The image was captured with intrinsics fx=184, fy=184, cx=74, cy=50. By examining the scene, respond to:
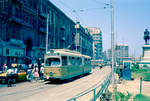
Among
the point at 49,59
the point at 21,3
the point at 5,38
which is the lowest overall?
the point at 49,59

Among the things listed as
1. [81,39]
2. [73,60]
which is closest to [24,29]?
[73,60]

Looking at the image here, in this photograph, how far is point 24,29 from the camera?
3406 cm

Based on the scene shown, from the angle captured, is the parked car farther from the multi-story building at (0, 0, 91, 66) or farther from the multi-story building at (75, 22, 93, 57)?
the multi-story building at (75, 22, 93, 57)

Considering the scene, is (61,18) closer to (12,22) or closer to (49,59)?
(12,22)

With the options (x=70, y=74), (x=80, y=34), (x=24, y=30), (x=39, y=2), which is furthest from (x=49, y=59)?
(x=80, y=34)

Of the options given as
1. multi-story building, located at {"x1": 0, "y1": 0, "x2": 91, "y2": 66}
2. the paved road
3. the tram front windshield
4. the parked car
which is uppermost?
multi-story building, located at {"x1": 0, "y1": 0, "x2": 91, "y2": 66}

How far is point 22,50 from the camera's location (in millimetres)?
33062

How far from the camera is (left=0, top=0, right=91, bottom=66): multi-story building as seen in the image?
2855 centimetres

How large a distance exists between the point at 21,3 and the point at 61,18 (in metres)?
24.1

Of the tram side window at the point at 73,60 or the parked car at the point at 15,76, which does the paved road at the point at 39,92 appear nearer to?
the parked car at the point at 15,76

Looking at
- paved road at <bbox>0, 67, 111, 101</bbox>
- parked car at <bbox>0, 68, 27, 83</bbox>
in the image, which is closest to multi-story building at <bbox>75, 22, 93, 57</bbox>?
parked car at <bbox>0, 68, 27, 83</bbox>

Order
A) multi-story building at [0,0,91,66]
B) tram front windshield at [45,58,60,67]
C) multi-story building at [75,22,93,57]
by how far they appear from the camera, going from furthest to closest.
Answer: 1. multi-story building at [75,22,93,57]
2. multi-story building at [0,0,91,66]
3. tram front windshield at [45,58,60,67]

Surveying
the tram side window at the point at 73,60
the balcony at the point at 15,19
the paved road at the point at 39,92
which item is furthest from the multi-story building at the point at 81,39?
the paved road at the point at 39,92

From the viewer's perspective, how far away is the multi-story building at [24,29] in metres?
28.5
